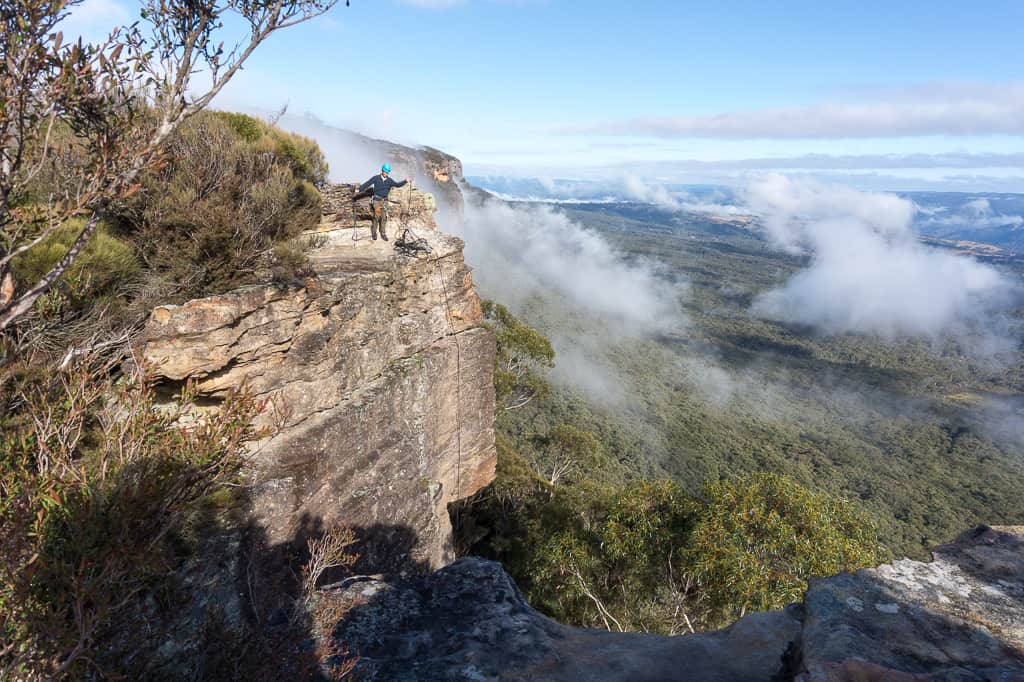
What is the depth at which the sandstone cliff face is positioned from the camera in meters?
8.41

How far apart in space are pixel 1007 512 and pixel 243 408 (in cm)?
9955

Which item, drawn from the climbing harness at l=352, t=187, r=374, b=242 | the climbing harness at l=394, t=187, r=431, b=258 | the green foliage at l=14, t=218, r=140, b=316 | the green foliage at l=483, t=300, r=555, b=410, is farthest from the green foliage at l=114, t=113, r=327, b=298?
the green foliage at l=483, t=300, r=555, b=410

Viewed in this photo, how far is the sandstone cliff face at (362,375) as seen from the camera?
331 inches

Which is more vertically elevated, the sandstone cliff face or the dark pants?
the dark pants

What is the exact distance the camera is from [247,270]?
936 cm

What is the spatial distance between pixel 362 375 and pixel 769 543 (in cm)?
947

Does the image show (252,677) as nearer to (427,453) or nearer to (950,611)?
(950,611)

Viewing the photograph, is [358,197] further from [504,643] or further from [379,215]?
[504,643]

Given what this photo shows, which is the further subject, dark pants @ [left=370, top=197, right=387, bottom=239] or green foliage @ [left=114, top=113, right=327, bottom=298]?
dark pants @ [left=370, top=197, right=387, bottom=239]

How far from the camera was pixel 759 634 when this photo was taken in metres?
5.87

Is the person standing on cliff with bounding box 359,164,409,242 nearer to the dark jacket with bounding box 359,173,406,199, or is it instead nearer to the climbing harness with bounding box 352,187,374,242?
the dark jacket with bounding box 359,173,406,199

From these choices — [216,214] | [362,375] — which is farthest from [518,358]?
[216,214]

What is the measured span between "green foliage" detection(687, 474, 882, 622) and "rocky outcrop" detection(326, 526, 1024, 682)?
14.8 feet

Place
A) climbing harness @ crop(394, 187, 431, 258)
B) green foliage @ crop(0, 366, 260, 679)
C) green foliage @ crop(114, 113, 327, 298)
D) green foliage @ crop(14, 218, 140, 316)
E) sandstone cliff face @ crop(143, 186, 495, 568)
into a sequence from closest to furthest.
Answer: green foliage @ crop(0, 366, 260, 679), green foliage @ crop(14, 218, 140, 316), sandstone cliff face @ crop(143, 186, 495, 568), green foliage @ crop(114, 113, 327, 298), climbing harness @ crop(394, 187, 431, 258)
